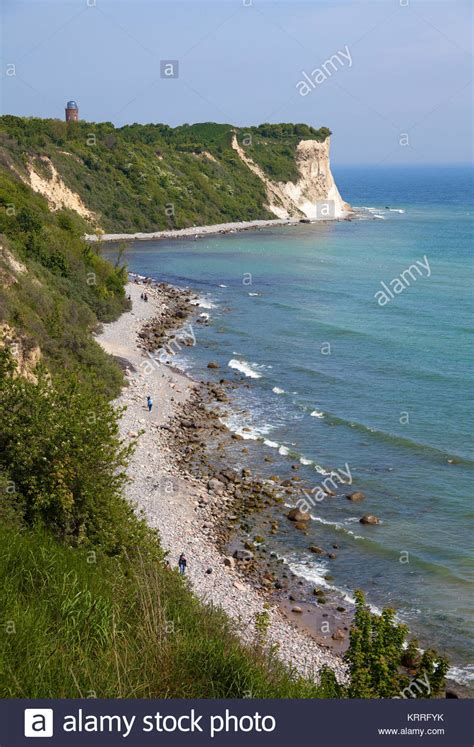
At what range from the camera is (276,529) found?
2453cm

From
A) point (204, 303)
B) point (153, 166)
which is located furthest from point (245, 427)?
point (153, 166)

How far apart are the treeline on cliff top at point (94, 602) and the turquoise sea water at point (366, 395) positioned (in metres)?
5.16

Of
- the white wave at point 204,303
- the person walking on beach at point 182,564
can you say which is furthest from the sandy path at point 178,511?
the white wave at point 204,303

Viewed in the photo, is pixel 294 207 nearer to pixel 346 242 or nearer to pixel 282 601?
pixel 346 242

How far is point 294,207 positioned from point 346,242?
29924 mm

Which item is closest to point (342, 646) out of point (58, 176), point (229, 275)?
point (229, 275)

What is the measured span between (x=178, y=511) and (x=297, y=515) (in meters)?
3.86

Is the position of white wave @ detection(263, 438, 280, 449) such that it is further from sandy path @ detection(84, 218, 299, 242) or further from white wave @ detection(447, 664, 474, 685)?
sandy path @ detection(84, 218, 299, 242)

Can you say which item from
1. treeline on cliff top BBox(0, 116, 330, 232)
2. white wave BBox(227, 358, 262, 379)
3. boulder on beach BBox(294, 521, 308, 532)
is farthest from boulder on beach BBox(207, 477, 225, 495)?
treeline on cliff top BBox(0, 116, 330, 232)

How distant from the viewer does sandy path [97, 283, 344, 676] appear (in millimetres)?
18766

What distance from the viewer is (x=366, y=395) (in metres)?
37.1

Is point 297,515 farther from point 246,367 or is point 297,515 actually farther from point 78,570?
point 246,367

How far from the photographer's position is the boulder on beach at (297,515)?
25.1 meters

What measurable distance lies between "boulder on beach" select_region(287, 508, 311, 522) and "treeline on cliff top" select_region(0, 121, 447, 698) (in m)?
7.77
